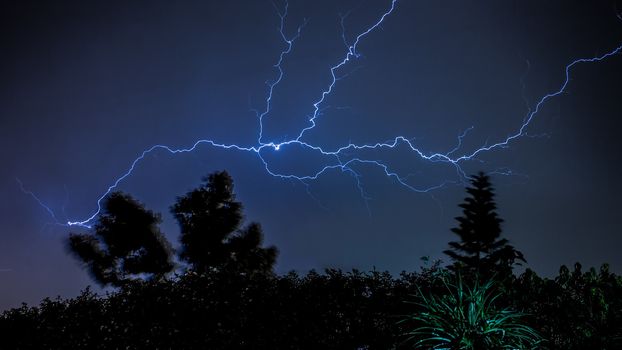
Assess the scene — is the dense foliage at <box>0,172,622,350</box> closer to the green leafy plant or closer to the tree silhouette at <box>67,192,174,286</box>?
the green leafy plant

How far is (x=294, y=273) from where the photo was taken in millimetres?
5492

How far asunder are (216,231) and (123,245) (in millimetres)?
2977

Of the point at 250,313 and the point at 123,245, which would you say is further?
the point at 123,245

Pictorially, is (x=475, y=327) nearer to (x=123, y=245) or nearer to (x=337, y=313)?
(x=337, y=313)

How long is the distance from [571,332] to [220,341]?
3992 millimetres

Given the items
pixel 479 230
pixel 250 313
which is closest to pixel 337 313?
pixel 250 313

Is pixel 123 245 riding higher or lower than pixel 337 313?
higher

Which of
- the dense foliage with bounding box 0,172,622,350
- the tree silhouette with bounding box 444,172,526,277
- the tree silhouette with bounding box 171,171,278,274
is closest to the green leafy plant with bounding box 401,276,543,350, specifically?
the dense foliage with bounding box 0,172,622,350

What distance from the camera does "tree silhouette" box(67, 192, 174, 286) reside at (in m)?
12.6

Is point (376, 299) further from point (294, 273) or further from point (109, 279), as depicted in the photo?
point (109, 279)

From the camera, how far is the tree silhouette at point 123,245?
12562 millimetres

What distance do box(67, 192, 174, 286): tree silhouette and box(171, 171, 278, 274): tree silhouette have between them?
85 cm

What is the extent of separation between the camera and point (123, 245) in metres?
12.5

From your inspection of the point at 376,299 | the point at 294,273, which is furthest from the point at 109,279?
the point at 376,299
